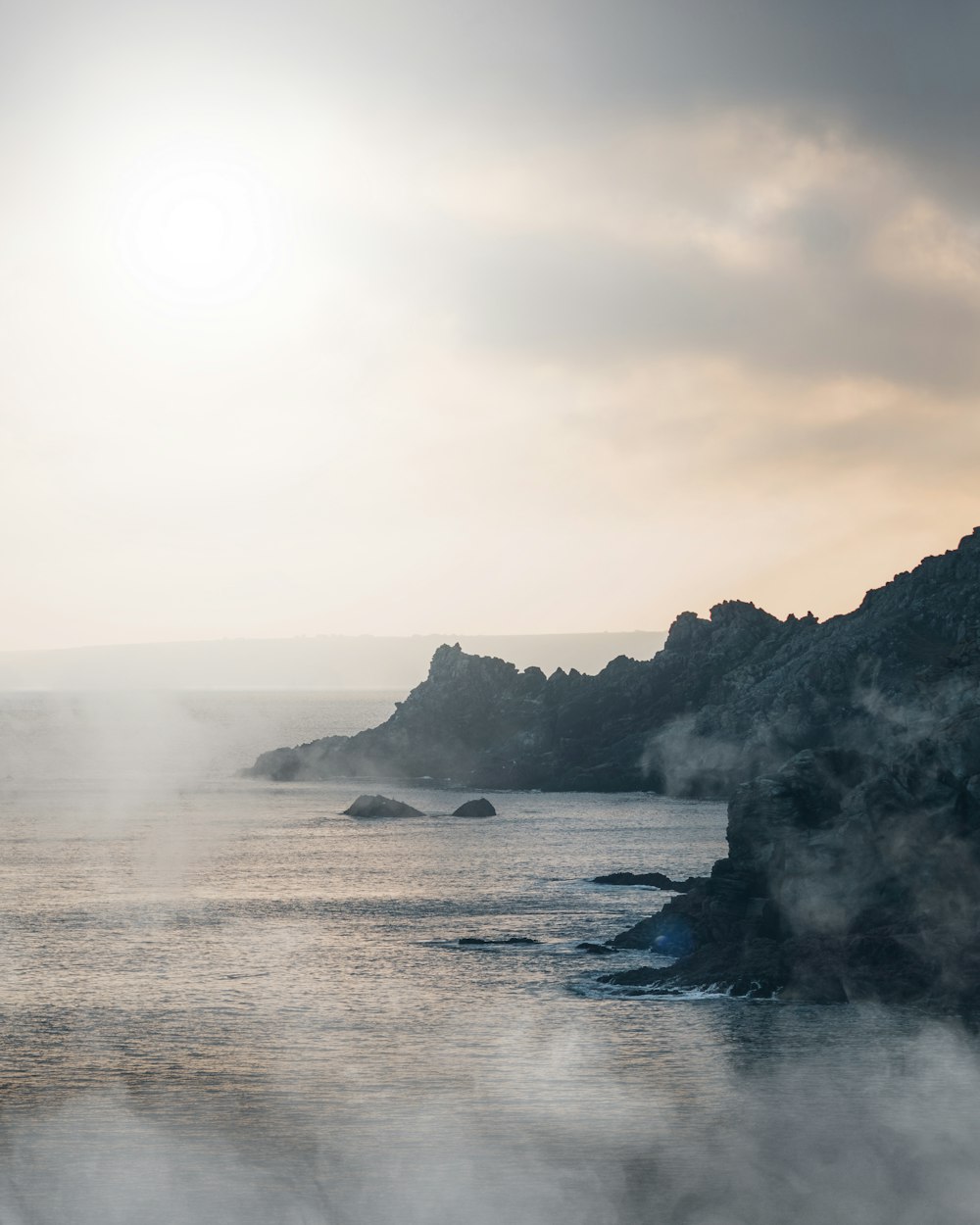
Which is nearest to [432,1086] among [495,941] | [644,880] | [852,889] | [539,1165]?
[539,1165]

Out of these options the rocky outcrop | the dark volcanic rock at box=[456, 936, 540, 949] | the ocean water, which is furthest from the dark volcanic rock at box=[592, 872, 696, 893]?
the rocky outcrop

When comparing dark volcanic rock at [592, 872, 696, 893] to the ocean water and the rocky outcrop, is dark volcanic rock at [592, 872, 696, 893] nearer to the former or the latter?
the ocean water

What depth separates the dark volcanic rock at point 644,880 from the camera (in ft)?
465

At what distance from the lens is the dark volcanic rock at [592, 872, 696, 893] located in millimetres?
141625

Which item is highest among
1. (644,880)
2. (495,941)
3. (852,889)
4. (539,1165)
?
(852,889)

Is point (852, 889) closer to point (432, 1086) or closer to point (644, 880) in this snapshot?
point (432, 1086)

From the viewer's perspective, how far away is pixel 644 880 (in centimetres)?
14600

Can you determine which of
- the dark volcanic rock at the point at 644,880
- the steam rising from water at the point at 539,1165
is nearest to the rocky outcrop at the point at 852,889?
the steam rising from water at the point at 539,1165

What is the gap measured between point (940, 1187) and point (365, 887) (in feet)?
301

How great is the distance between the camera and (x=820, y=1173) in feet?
206

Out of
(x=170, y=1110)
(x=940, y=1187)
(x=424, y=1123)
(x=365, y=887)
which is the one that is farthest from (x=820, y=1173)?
(x=365, y=887)

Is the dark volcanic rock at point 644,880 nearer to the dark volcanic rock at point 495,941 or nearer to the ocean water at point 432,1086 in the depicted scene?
the ocean water at point 432,1086

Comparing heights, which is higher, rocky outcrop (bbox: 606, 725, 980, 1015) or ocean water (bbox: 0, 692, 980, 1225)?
rocky outcrop (bbox: 606, 725, 980, 1015)

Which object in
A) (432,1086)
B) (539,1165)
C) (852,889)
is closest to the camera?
(539,1165)
